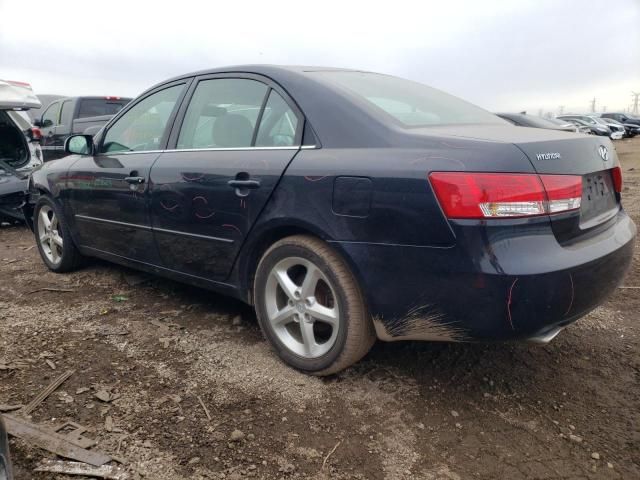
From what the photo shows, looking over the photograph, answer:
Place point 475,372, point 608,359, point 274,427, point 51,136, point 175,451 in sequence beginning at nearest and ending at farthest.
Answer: point 175,451 → point 274,427 → point 475,372 → point 608,359 → point 51,136

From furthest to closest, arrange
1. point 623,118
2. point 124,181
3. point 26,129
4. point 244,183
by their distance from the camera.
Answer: point 623,118, point 26,129, point 124,181, point 244,183

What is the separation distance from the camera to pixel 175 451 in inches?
82.3

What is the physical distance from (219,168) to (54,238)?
2.40 meters

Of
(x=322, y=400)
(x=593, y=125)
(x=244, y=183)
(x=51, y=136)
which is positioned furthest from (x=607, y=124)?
(x=322, y=400)

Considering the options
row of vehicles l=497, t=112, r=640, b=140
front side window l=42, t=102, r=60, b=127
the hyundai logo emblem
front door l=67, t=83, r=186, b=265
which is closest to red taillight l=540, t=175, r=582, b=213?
the hyundai logo emblem

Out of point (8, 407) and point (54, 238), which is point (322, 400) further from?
point (54, 238)

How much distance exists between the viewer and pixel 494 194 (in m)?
1.98

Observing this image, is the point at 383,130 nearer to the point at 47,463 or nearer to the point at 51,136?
the point at 47,463

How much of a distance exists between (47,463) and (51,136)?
379 inches

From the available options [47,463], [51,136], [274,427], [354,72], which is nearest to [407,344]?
[274,427]

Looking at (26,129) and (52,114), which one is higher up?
(26,129)

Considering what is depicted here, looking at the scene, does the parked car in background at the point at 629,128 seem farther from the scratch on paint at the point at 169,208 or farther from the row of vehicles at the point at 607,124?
the scratch on paint at the point at 169,208

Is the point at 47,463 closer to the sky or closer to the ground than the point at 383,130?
closer to the ground

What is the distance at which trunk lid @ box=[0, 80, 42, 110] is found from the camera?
647cm
